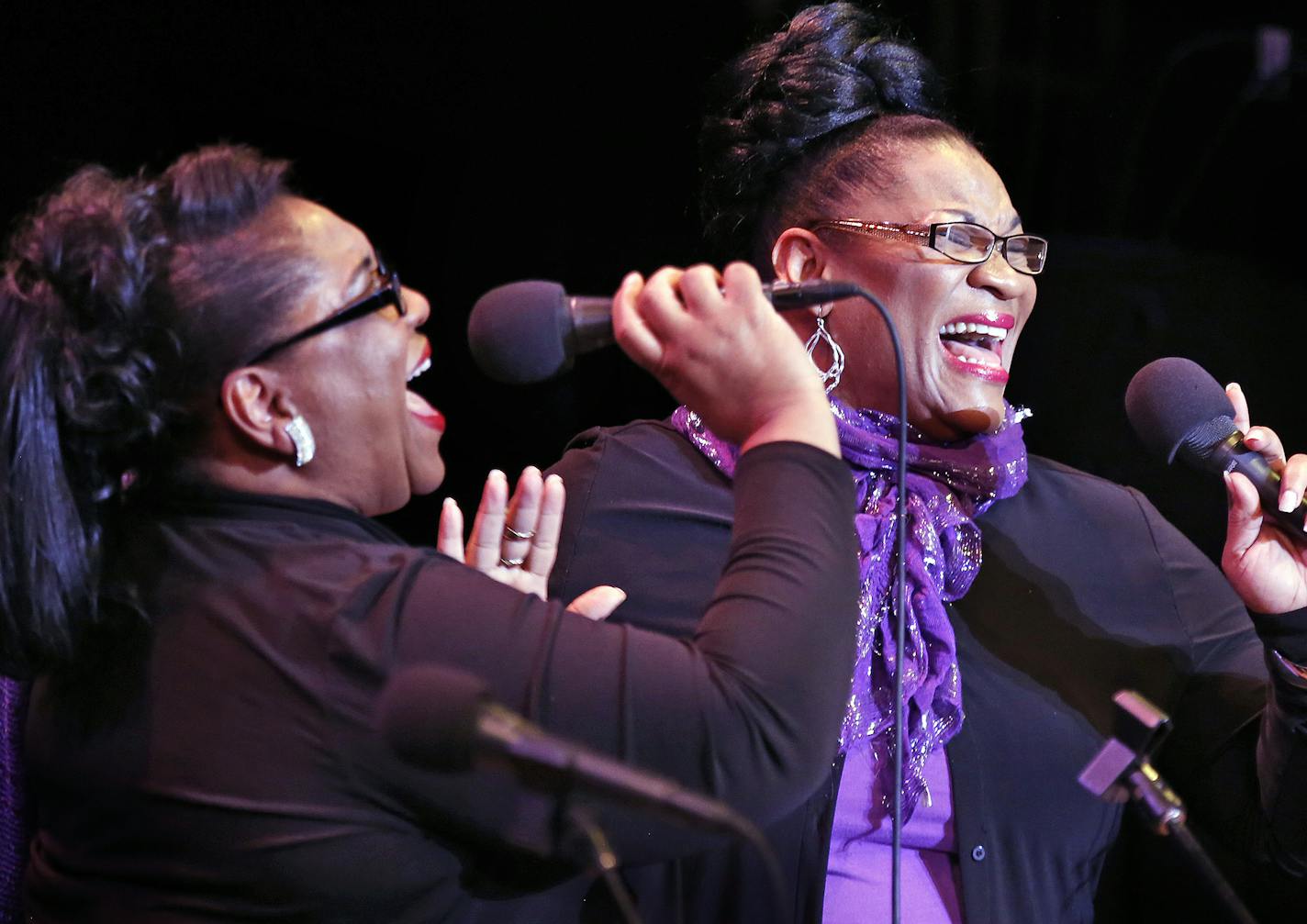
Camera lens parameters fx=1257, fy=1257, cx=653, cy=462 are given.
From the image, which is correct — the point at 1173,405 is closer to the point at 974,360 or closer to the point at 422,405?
the point at 974,360

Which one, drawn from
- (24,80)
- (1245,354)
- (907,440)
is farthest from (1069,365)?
(24,80)

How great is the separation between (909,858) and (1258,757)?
503mm

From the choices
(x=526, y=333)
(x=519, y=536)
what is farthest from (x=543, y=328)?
(x=519, y=536)

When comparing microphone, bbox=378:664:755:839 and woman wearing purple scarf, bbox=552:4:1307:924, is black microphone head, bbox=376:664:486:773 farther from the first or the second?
woman wearing purple scarf, bbox=552:4:1307:924

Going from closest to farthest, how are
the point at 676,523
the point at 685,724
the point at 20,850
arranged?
the point at 685,724 < the point at 20,850 < the point at 676,523

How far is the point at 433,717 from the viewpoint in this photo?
0.99 metres

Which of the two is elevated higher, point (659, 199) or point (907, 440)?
point (659, 199)

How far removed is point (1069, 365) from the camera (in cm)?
271

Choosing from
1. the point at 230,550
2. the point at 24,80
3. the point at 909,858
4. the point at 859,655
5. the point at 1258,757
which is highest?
the point at 24,80

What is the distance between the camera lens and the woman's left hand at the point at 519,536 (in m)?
1.70

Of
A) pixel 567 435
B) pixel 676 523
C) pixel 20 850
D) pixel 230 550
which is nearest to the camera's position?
pixel 230 550

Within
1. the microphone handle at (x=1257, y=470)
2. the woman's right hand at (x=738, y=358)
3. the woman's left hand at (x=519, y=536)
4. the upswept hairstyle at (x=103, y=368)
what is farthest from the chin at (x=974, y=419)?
the upswept hairstyle at (x=103, y=368)

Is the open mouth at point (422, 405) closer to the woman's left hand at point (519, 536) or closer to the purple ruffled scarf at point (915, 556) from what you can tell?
the woman's left hand at point (519, 536)

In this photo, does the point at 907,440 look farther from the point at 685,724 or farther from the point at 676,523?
the point at 685,724
